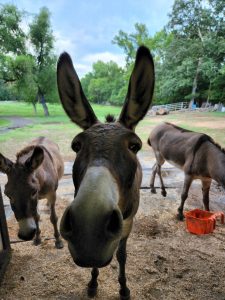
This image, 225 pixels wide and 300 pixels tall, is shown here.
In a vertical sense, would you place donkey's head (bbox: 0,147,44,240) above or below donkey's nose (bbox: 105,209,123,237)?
below

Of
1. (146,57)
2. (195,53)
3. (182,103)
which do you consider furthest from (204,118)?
(146,57)

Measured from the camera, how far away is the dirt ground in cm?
207

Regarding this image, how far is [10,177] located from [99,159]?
4.70ft

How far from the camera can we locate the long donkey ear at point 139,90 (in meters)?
1.31

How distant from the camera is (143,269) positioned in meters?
2.36

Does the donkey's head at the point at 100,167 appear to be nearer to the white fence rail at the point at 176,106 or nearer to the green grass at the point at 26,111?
the green grass at the point at 26,111

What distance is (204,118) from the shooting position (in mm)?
8773

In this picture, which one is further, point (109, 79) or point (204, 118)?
point (204, 118)

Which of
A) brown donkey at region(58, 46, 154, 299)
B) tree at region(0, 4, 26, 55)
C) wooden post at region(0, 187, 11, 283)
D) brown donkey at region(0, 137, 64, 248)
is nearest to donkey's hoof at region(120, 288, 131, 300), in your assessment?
brown donkey at region(0, 137, 64, 248)

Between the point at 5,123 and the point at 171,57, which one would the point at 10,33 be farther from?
the point at 171,57

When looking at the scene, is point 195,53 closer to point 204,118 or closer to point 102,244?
point 204,118

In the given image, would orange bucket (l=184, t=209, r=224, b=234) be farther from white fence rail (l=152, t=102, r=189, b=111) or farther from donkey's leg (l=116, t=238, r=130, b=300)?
white fence rail (l=152, t=102, r=189, b=111)

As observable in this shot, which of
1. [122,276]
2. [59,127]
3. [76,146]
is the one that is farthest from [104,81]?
[76,146]

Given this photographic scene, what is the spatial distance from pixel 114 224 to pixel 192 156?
2819mm
